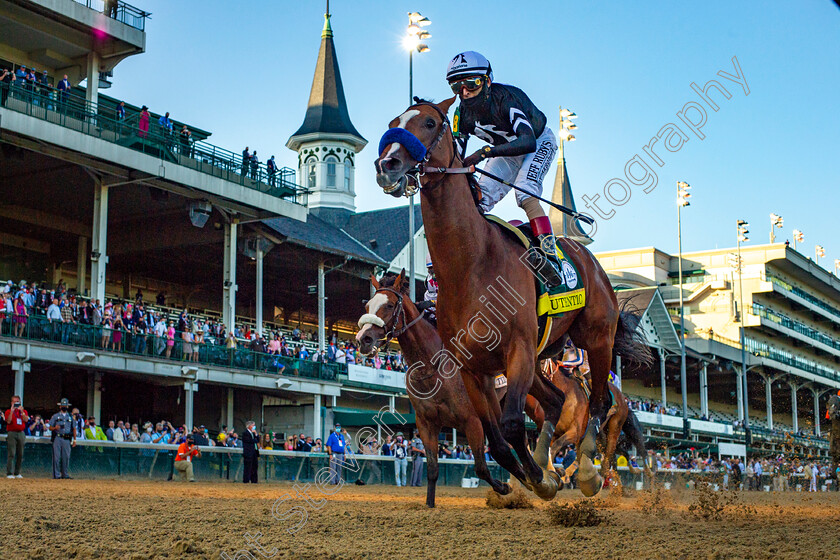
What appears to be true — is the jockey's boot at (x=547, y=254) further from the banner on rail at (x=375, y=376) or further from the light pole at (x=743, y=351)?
the light pole at (x=743, y=351)

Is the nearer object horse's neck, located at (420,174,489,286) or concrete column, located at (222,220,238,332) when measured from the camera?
horse's neck, located at (420,174,489,286)

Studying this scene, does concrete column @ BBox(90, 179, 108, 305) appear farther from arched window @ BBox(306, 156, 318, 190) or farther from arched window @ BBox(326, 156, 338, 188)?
arched window @ BBox(306, 156, 318, 190)

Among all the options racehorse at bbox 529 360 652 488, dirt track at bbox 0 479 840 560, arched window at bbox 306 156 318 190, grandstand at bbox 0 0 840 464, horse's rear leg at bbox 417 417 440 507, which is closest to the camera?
dirt track at bbox 0 479 840 560

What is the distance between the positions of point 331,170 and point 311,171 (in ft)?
3.98

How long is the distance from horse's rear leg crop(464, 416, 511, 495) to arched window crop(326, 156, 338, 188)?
38940mm

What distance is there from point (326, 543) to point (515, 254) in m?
2.67

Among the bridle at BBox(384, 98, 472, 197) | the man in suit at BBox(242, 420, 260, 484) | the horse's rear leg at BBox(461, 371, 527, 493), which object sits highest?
the bridle at BBox(384, 98, 472, 197)

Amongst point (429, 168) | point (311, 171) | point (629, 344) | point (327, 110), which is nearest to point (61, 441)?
point (629, 344)

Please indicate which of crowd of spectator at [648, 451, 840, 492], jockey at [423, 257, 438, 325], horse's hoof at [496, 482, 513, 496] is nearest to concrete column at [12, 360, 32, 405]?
jockey at [423, 257, 438, 325]

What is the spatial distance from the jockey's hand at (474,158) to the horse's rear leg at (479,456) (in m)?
3.86

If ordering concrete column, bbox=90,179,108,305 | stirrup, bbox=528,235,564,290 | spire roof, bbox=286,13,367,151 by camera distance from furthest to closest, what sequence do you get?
spire roof, bbox=286,13,367,151
concrete column, bbox=90,179,108,305
stirrup, bbox=528,235,564,290

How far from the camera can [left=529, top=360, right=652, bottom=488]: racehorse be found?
12144 millimetres

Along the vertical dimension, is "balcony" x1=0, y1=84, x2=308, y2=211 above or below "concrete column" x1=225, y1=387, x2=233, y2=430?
above

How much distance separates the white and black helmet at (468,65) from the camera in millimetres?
7230
